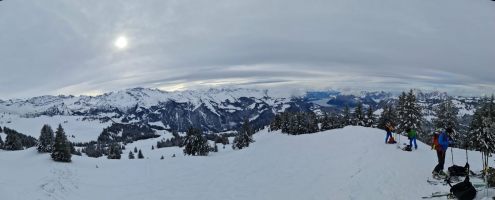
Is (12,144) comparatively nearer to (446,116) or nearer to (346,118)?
(346,118)

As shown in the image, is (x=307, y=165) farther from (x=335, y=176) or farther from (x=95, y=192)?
(x=95, y=192)

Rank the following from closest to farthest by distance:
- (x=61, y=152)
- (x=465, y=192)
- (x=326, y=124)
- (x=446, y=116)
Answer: (x=465, y=192), (x=61, y=152), (x=446, y=116), (x=326, y=124)

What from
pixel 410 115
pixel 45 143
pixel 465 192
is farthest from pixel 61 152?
pixel 410 115

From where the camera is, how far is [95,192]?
2928 centimetres

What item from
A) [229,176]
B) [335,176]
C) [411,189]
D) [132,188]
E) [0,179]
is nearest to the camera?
[411,189]

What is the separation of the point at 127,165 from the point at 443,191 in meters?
37.5

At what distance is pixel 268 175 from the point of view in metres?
31.7

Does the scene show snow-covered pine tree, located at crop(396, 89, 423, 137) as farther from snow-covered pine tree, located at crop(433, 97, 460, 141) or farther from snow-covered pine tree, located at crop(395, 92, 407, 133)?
snow-covered pine tree, located at crop(433, 97, 460, 141)

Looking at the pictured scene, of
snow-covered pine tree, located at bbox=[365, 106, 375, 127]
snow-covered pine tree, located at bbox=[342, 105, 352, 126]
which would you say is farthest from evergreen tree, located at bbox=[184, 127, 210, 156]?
snow-covered pine tree, located at bbox=[342, 105, 352, 126]

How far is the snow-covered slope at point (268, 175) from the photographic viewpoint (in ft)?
74.2

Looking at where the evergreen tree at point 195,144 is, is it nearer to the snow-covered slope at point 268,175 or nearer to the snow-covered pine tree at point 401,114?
the snow-covered slope at point 268,175

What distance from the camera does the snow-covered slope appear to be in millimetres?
22609

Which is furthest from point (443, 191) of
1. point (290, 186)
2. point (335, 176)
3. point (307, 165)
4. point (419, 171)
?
point (307, 165)

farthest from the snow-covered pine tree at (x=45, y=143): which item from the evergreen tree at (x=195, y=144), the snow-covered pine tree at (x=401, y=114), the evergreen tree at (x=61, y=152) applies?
the snow-covered pine tree at (x=401, y=114)
